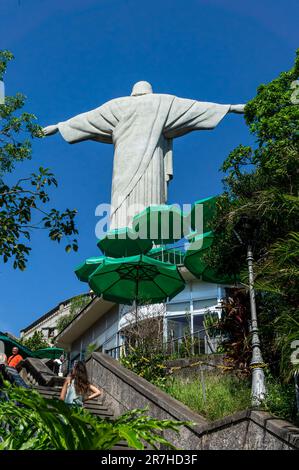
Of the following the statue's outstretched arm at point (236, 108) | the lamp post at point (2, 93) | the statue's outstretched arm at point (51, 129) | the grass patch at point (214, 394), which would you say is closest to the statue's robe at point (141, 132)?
the statue's outstretched arm at point (236, 108)

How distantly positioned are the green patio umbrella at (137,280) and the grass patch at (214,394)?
4.92 meters

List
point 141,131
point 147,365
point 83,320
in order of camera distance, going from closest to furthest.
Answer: point 147,365 → point 141,131 → point 83,320

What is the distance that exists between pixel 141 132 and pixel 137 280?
426 inches

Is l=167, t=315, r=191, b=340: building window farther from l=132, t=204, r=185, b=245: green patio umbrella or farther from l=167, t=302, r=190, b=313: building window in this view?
l=132, t=204, r=185, b=245: green patio umbrella

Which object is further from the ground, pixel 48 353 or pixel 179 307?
pixel 179 307

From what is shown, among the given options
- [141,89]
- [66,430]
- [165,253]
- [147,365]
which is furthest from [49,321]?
[66,430]

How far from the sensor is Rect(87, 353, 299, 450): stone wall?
7.55 metres

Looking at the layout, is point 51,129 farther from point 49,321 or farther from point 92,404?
point 49,321

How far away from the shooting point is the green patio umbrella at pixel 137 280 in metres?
16.7

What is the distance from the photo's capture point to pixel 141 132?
26.5 metres

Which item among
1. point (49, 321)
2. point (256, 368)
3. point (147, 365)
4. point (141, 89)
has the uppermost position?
point (141, 89)

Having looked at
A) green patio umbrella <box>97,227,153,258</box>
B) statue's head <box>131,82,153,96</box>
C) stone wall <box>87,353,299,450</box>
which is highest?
statue's head <box>131,82,153,96</box>

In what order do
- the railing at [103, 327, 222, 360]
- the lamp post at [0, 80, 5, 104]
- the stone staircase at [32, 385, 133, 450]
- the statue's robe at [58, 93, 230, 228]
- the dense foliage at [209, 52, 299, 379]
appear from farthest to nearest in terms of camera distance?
the statue's robe at [58, 93, 230, 228] → the railing at [103, 327, 222, 360] → the stone staircase at [32, 385, 133, 450] → the lamp post at [0, 80, 5, 104] → the dense foliage at [209, 52, 299, 379]

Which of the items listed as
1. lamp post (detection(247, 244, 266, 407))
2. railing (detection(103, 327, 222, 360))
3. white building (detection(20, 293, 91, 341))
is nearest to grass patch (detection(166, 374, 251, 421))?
lamp post (detection(247, 244, 266, 407))
